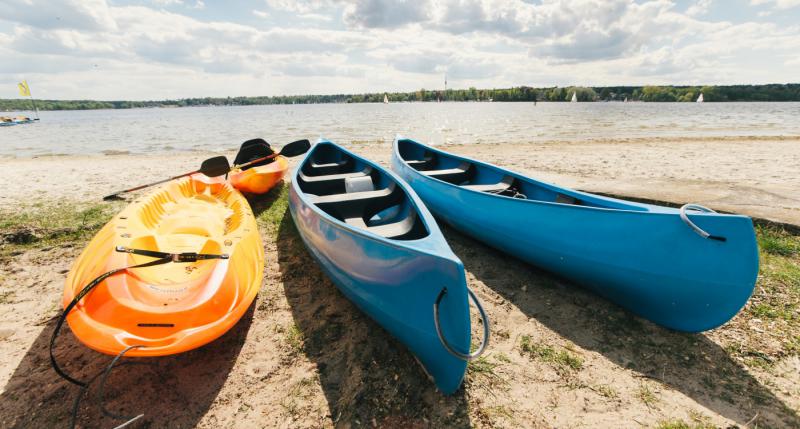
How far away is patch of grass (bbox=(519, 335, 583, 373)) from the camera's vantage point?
127 inches

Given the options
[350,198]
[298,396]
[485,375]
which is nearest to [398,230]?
[350,198]

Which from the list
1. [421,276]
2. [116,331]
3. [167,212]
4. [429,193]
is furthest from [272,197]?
[421,276]

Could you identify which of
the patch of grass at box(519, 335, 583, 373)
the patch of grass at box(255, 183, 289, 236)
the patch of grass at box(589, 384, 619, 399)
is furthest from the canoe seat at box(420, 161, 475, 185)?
the patch of grass at box(589, 384, 619, 399)

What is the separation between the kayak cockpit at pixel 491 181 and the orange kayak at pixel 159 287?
366 centimetres

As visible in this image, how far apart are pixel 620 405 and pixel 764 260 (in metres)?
3.71

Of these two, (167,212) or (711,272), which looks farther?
(167,212)

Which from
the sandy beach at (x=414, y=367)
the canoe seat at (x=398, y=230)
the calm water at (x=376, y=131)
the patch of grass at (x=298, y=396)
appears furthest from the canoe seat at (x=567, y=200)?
the calm water at (x=376, y=131)

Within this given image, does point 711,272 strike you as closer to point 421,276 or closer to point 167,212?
point 421,276

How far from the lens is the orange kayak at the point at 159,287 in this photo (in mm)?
2725

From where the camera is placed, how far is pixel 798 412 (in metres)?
2.70

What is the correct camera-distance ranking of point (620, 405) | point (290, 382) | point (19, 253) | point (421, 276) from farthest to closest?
point (19, 253), point (290, 382), point (620, 405), point (421, 276)

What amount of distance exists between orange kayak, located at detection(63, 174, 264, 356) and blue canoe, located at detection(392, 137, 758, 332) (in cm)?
339

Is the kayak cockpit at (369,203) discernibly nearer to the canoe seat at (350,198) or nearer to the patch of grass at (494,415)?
Answer: the canoe seat at (350,198)

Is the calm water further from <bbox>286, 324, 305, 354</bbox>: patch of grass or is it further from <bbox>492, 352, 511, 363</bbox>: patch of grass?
<bbox>492, 352, 511, 363</bbox>: patch of grass
